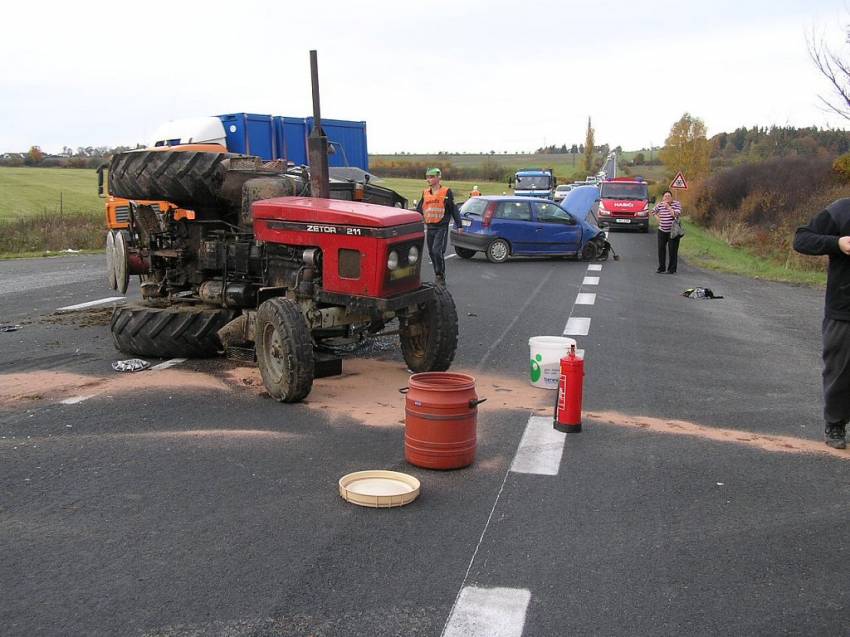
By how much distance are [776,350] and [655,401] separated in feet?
10.9

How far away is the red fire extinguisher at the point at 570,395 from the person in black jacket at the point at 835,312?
5.82 ft

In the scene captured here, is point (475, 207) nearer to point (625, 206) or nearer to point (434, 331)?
point (434, 331)

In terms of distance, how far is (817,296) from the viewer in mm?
15383

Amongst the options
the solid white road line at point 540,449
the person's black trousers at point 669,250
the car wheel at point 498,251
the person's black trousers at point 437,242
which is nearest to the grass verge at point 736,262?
the person's black trousers at point 669,250

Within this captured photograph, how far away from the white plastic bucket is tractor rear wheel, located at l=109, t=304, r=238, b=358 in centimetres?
310

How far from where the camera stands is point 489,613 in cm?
379

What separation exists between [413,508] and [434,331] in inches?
124

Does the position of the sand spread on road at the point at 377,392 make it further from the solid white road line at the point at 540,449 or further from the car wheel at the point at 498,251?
the car wheel at the point at 498,251

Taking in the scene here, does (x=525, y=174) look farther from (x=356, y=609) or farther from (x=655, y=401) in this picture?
(x=356, y=609)

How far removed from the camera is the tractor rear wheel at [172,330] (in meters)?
8.53

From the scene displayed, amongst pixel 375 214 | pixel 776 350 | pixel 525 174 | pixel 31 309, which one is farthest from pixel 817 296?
pixel 525 174

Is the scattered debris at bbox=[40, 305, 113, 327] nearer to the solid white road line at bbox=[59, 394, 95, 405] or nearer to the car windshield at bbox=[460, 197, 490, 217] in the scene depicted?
the solid white road line at bbox=[59, 394, 95, 405]

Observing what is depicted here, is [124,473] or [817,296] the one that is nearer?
[124,473]

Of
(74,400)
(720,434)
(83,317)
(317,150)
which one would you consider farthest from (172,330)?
(720,434)
